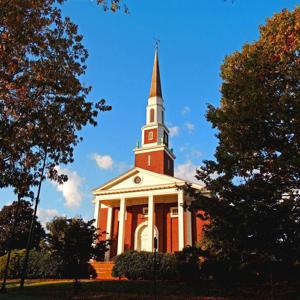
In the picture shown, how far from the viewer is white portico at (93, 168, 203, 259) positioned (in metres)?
33.0

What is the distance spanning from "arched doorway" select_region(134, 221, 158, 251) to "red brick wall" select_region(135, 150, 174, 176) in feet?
21.2

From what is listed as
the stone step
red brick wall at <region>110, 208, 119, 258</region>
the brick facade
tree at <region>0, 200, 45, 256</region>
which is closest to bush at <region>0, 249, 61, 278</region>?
the stone step

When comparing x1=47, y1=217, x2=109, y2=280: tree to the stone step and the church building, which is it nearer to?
the stone step

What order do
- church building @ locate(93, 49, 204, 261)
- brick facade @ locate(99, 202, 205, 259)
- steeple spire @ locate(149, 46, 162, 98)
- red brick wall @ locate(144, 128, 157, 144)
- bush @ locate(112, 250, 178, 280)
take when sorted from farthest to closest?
steeple spire @ locate(149, 46, 162, 98), red brick wall @ locate(144, 128, 157, 144), brick facade @ locate(99, 202, 205, 259), church building @ locate(93, 49, 204, 261), bush @ locate(112, 250, 178, 280)

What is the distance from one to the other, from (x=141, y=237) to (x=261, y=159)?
23.9 meters

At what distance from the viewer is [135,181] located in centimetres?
3516

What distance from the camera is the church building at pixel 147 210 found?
3272 cm

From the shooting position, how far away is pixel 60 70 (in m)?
10.8

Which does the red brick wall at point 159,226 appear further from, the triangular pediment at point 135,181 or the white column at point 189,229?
the triangular pediment at point 135,181

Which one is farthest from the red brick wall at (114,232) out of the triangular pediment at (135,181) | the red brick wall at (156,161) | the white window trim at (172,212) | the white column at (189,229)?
the white column at (189,229)

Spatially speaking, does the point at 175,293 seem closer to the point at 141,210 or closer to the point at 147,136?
the point at 141,210

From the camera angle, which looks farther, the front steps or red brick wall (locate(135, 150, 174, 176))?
red brick wall (locate(135, 150, 174, 176))

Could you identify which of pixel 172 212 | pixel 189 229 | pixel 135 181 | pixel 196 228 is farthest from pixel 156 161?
pixel 189 229

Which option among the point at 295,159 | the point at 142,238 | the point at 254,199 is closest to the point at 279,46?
the point at 295,159
